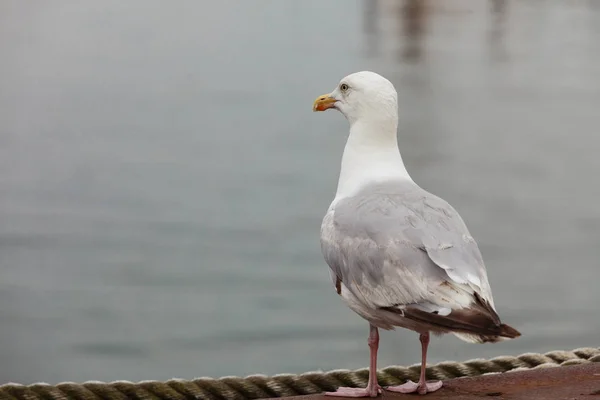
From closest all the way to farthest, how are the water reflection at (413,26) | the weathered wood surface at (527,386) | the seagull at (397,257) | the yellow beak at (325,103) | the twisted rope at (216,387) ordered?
the seagull at (397,257), the weathered wood surface at (527,386), the twisted rope at (216,387), the yellow beak at (325,103), the water reflection at (413,26)

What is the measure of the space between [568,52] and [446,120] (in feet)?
11.9

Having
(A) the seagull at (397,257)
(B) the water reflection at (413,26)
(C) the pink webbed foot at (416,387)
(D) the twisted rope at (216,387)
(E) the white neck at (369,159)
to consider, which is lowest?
(D) the twisted rope at (216,387)

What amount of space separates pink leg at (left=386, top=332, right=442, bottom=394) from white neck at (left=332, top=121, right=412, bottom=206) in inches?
12.9

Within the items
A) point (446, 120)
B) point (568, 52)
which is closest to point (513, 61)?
point (568, 52)

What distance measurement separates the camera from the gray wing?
1.81 meters

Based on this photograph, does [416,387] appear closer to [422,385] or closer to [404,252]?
[422,385]

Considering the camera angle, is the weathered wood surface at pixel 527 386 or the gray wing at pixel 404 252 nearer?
the gray wing at pixel 404 252

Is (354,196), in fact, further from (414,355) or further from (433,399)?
(414,355)

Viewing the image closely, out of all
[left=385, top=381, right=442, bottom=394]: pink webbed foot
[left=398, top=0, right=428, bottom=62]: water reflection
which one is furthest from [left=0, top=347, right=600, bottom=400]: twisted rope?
[left=398, top=0, right=428, bottom=62]: water reflection

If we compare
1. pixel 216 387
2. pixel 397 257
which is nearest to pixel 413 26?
pixel 216 387

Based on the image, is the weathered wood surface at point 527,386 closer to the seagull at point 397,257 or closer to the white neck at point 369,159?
the seagull at point 397,257

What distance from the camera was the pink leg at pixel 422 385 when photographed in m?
2.09

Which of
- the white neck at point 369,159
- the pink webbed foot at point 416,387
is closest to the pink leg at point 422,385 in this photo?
the pink webbed foot at point 416,387

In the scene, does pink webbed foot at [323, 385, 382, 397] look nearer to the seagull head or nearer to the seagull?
the seagull
